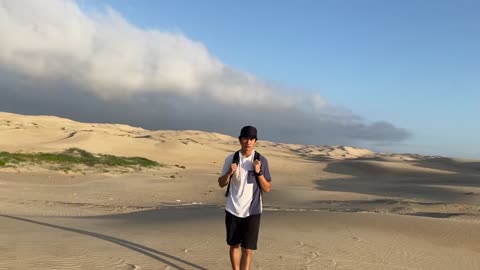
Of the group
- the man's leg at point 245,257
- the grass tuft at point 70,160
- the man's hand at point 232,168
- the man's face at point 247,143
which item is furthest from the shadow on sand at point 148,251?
the grass tuft at point 70,160

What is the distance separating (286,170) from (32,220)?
37.4 metres

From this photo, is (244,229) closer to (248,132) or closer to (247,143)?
(247,143)

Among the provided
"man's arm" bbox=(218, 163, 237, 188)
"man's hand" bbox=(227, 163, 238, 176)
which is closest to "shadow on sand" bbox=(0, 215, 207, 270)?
"man's arm" bbox=(218, 163, 237, 188)

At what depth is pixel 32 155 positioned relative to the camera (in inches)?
1308

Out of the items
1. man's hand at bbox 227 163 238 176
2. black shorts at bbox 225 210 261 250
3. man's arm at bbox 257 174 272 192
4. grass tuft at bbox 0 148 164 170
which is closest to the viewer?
man's hand at bbox 227 163 238 176

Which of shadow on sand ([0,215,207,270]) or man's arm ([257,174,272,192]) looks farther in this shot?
shadow on sand ([0,215,207,270])

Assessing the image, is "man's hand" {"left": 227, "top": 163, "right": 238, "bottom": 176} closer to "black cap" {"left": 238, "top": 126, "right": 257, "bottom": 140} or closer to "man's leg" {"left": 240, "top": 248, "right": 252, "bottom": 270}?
"black cap" {"left": 238, "top": 126, "right": 257, "bottom": 140}

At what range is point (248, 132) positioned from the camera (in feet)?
17.3

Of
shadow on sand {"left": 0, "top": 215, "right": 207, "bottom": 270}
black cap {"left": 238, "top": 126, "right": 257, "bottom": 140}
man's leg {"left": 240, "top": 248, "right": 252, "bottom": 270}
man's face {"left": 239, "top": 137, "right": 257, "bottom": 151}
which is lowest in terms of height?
shadow on sand {"left": 0, "top": 215, "right": 207, "bottom": 270}

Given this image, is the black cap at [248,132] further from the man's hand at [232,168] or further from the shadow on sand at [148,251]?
the shadow on sand at [148,251]

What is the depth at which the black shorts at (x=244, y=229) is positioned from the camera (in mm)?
5465

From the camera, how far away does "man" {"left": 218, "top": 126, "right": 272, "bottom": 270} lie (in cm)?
530

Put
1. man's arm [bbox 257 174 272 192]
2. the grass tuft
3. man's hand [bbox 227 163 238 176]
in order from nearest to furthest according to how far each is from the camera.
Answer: man's hand [bbox 227 163 238 176], man's arm [bbox 257 174 272 192], the grass tuft

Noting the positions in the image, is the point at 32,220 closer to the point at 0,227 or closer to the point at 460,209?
the point at 0,227
